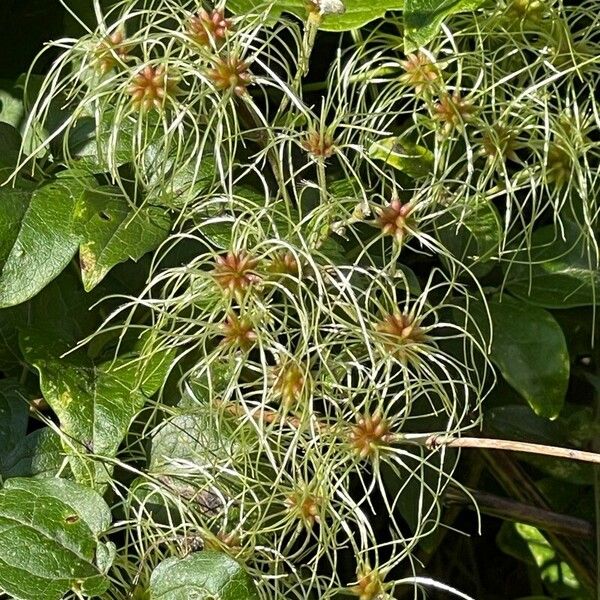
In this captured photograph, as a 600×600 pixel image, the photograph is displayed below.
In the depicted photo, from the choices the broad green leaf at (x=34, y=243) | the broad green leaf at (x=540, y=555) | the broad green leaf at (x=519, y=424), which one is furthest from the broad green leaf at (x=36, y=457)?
the broad green leaf at (x=540, y=555)

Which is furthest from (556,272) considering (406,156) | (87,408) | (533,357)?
(87,408)

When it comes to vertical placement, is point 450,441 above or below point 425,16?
below

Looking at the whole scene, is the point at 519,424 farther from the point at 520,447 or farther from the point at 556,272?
the point at 520,447

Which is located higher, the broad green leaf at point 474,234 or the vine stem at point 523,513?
the broad green leaf at point 474,234

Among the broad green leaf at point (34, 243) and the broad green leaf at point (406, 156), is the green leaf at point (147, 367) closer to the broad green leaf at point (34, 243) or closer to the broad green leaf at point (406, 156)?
the broad green leaf at point (34, 243)

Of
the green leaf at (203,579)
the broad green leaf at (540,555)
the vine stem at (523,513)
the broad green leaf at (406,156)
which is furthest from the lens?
the broad green leaf at (540,555)

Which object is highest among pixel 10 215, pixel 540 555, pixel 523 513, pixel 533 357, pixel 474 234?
pixel 10 215
